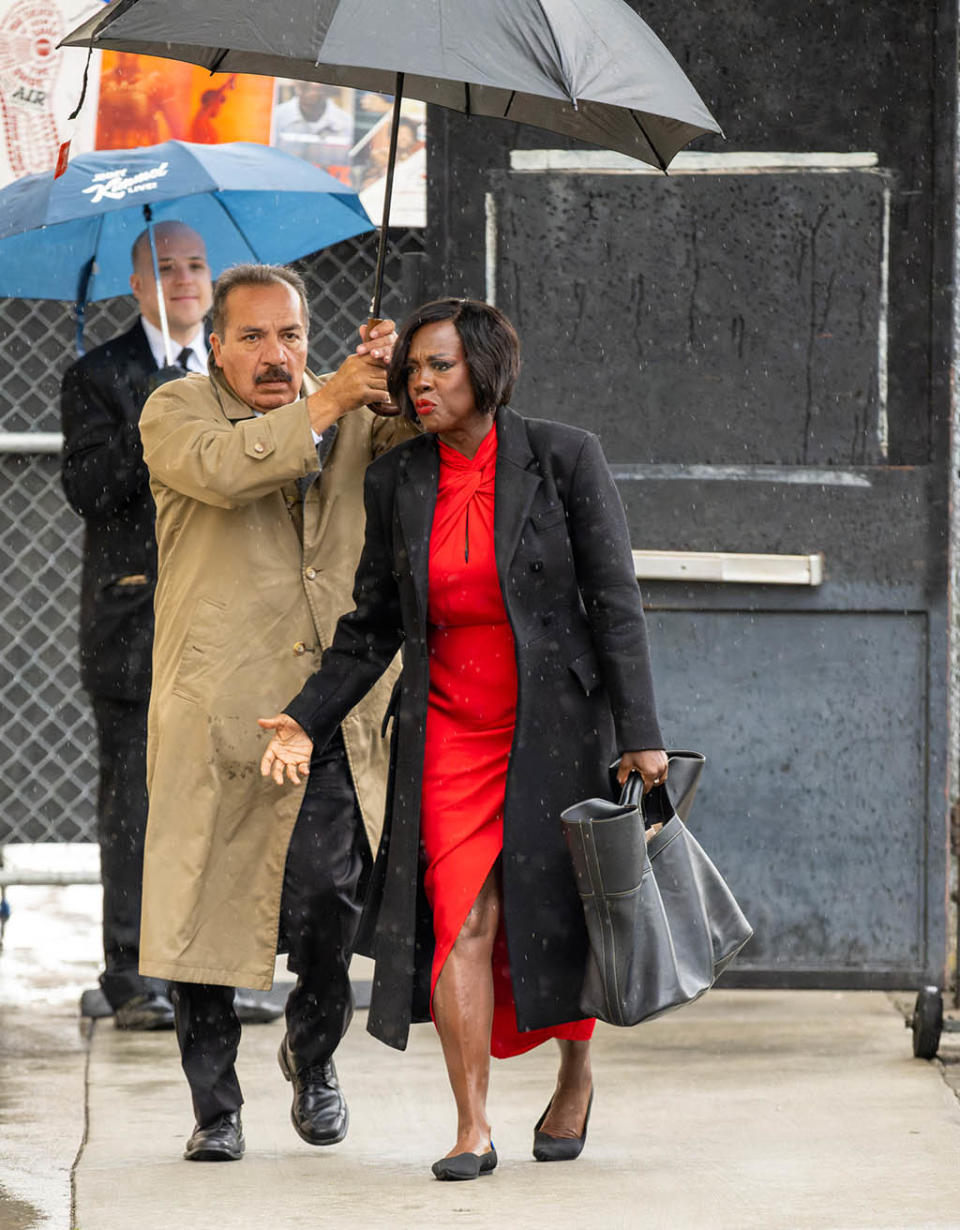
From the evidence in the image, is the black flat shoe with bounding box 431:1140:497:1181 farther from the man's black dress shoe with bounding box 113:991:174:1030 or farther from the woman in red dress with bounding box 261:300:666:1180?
the man's black dress shoe with bounding box 113:991:174:1030

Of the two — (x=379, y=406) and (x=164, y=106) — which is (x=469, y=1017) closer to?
(x=379, y=406)

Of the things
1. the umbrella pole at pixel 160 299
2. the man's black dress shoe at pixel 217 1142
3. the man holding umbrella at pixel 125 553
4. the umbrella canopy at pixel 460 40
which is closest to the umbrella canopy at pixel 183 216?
the umbrella pole at pixel 160 299

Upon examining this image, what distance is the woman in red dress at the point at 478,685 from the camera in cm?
446

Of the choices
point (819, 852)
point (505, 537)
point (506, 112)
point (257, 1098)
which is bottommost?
point (257, 1098)

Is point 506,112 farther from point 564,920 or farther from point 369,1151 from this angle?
point 369,1151

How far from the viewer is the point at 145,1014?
620 cm

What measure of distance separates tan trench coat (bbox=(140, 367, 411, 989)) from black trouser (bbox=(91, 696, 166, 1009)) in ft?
5.01

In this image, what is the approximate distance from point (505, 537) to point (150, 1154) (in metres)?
1.64

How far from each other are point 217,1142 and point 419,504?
1.49 metres

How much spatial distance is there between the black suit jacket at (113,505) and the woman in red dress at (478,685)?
1.66 metres

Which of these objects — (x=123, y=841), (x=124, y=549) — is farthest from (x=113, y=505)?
(x=123, y=841)

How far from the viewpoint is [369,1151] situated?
486 cm

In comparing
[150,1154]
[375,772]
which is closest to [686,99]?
[375,772]

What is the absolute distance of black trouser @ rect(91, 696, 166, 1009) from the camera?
6332 mm
